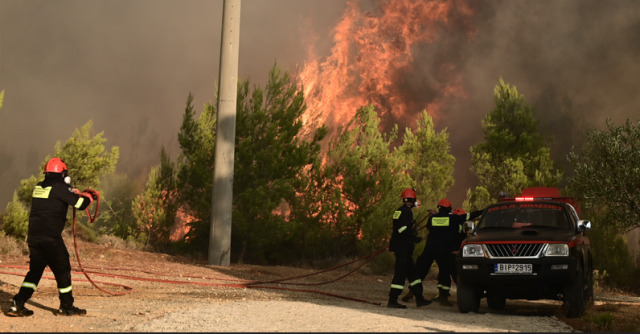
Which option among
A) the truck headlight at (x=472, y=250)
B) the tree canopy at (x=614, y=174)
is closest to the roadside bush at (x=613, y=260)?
the tree canopy at (x=614, y=174)

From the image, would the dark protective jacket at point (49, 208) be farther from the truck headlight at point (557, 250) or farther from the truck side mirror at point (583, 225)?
the truck side mirror at point (583, 225)

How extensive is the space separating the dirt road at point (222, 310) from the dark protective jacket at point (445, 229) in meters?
1.19

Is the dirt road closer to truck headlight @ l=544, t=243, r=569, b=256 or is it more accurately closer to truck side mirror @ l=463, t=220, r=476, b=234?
truck headlight @ l=544, t=243, r=569, b=256

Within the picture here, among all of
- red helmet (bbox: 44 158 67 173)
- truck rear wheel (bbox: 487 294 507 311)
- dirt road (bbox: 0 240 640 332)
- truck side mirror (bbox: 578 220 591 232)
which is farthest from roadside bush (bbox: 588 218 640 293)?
red helmet (bbox: 44 158 67 173)

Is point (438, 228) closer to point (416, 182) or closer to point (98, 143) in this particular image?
point (98, 143)

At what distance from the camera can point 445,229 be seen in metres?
12.1

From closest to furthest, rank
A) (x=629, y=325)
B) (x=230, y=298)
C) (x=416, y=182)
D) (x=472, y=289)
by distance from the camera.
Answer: (x=629, y=325) → (x=472, y=289) → (x=230, y=298) → (x=416, y=182)

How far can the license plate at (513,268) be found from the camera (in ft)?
32.1

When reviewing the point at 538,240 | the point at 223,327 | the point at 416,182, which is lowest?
the point at 223,327

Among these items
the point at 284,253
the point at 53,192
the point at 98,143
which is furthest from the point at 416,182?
the point at 53,192

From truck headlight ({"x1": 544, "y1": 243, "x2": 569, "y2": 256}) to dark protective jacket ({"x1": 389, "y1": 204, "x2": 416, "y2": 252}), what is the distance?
92.5 inches

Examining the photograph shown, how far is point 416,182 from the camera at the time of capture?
27.7 meters

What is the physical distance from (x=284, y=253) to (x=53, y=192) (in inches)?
568

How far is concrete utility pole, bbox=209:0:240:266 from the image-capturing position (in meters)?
19.5
